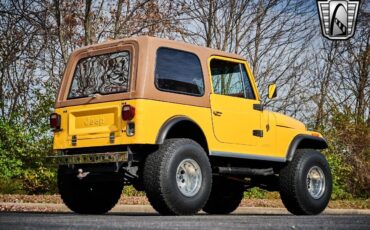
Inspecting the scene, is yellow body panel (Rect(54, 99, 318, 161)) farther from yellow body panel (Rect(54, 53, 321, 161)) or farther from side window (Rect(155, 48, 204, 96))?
side window (Rect(155, 48, 204, 96))

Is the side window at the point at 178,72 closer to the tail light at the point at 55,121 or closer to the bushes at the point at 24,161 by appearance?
the tail light at the point at 55,121

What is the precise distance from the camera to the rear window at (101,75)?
958cm

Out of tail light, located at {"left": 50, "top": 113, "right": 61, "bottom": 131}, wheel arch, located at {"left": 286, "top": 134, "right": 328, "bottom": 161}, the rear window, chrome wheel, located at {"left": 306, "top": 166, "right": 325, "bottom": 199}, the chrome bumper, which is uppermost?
the rear window

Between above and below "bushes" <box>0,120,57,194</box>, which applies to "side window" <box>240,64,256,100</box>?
above

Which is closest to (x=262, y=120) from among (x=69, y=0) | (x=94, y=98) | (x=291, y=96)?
(x=94, y=98)

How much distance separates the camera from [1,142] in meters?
18.3

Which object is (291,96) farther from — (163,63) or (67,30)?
(163,63)

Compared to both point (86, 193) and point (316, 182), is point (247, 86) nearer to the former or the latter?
point (316, 182)

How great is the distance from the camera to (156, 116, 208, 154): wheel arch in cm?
909

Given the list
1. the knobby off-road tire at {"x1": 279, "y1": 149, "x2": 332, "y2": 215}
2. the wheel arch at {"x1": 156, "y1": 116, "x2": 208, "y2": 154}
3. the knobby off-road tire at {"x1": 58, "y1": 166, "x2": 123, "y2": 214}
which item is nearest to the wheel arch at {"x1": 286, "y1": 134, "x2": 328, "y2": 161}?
the knobby off-road tire at {"x1": 279, "y1": 149, "x2": 332, "y2": 215}

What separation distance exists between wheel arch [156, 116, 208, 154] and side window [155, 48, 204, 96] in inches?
17.3

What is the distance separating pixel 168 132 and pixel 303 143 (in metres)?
3.12

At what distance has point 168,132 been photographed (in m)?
9.38

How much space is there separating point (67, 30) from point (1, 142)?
5.34m
